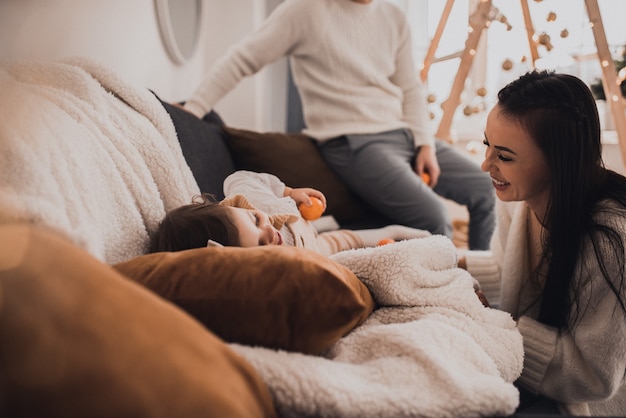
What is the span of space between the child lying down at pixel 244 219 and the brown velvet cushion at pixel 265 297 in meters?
0.12

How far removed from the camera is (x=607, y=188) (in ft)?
2.84

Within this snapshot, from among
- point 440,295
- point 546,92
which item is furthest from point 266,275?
point 546,92

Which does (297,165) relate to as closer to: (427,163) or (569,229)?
(569,229)

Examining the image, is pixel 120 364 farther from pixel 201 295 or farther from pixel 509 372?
pixel 509 372

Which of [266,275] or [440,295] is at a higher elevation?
[266,275]

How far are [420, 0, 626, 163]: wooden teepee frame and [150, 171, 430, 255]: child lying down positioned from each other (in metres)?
1.32

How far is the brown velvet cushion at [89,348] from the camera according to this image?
36cm

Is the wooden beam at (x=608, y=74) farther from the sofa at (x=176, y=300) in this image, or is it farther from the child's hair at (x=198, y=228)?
the child's hair at (x=198, y=228)

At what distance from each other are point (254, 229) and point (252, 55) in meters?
0.87

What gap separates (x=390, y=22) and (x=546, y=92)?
0.67 m

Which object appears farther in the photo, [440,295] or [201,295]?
[440,295]

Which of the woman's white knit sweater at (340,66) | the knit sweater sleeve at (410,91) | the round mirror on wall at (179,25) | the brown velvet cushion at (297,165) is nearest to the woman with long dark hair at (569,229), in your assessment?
the brown velvet cushion at (297,165)

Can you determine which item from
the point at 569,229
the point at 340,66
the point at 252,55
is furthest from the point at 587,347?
the point at 252,55

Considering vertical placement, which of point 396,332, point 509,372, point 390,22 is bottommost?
point 509,372
